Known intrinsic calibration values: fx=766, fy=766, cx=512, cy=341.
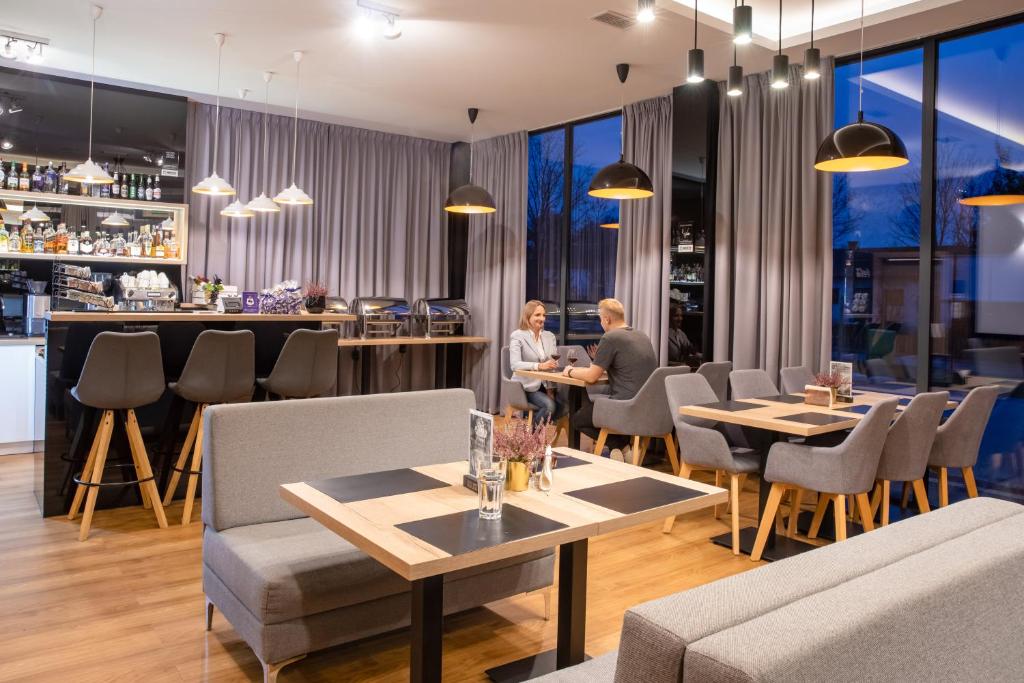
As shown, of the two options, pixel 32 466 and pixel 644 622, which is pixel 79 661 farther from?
pixel 32 466

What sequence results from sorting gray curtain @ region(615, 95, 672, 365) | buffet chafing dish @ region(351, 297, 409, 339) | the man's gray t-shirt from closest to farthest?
the man's gray t-shirt, gray curtain @ region(615, 95, 672, 365), buffet chafing dish @ region(351, 297, 409, 339)

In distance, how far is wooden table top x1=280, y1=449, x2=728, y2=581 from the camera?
1.81m

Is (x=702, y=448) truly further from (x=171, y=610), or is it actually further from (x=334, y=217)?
(x=334, y=217)

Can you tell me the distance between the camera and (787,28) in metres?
Result: 5.27

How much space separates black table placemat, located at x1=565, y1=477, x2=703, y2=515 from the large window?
16.0ft

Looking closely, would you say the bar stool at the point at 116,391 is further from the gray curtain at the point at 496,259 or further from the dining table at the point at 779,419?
the gray curtain at the point at 496,259

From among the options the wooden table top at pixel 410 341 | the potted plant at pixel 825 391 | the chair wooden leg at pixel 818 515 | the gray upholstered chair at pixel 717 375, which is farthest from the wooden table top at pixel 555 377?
the wooden table top at pixel 410 341

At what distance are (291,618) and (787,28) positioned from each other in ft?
16.1

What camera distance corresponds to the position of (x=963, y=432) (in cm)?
407

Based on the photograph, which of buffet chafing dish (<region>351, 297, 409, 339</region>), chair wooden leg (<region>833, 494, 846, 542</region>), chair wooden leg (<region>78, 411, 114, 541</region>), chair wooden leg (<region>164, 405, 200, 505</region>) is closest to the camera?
chair wooden leg (<region>833, 494, 846, 542</region>)

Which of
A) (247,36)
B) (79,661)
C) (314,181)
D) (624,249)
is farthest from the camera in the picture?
(314,181)

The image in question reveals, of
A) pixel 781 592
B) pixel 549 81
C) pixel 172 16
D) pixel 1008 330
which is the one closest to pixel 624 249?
pixel 549 81

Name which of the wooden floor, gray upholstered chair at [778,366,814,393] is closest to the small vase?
the wooden floor

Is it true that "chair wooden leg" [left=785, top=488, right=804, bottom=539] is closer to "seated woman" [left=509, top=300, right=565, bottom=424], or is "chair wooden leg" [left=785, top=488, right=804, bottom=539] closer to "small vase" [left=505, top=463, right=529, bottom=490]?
"seated woman" [left=509, top=300, right=565, bottom=424]
